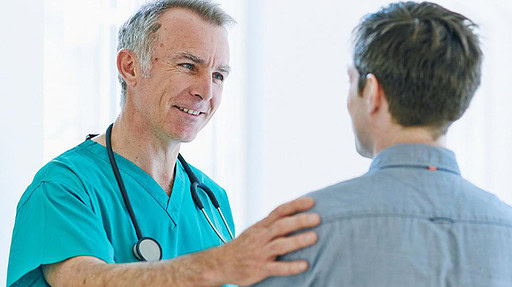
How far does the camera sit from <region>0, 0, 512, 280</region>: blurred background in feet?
5.78

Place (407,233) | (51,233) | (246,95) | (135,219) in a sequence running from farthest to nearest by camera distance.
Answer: (246,95) < (135,219) < (51,233) < (407,233)

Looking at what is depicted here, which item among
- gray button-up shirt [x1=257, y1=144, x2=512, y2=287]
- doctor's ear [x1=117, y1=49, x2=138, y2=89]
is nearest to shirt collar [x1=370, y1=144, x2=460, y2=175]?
gray button-up shirt [x1=257, y1=144, x2=512, y2=287]

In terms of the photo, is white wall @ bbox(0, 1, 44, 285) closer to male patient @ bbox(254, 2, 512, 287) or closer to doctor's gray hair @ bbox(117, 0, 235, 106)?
doctor's gray hair @ bbox(117, 0, 235, 106)

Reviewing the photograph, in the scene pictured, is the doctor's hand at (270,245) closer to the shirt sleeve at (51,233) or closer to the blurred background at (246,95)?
the shirt sleeve at (51,233)

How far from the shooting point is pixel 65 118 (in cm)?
205

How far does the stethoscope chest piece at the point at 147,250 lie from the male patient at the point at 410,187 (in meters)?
0.48

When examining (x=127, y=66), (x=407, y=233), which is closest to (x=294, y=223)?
(x=407, y=233)

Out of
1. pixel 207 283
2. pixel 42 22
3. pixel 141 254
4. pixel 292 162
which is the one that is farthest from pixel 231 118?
pixel 207 283

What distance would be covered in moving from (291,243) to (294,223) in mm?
29

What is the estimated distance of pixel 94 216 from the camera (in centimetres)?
138

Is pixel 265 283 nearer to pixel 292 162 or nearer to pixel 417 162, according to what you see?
pixel 417 162

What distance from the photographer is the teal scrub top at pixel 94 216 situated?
1.32m

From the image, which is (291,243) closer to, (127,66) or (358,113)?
(358,113)

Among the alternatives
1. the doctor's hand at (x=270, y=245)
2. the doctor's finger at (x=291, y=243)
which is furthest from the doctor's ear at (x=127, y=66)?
the doctor's finger at (x=291, y=243)
